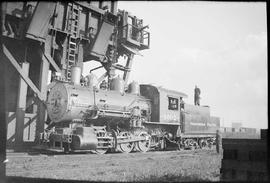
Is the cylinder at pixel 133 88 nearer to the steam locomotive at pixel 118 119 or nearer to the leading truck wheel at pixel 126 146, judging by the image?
the steam locomotive at pixel 118 119

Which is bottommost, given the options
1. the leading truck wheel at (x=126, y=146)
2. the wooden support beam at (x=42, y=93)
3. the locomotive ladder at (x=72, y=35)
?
the leading truck wheel at (x=126, y=146)

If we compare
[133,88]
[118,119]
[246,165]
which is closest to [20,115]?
[118,119]

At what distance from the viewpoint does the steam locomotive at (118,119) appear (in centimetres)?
1270

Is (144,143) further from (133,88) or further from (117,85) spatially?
(117,85)

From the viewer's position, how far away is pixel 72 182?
6.05 meters

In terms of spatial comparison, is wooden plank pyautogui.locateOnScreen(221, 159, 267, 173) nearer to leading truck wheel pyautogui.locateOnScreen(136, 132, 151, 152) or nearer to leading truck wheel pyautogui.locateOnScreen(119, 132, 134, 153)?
leading truck wheel pyautogui.locateOnScreen(119, 132, 134, 153)

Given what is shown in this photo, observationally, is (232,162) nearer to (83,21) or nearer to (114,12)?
(83,21)

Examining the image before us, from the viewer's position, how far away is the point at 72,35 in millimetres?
17984

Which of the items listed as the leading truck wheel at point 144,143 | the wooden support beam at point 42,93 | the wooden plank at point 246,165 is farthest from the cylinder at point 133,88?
the wooden plank at point 246,165

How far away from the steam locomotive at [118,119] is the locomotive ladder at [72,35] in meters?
3.68

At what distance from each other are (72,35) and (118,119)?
7006 millimetres

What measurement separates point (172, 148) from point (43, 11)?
11.7 metres

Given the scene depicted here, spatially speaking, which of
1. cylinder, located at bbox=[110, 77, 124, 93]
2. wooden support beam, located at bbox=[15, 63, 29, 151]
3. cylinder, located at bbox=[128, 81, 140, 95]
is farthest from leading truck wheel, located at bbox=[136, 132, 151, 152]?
wooden support beam, located at bbox=[15, 63, 29, 151]

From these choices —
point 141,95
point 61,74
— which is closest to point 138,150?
point 141,95
